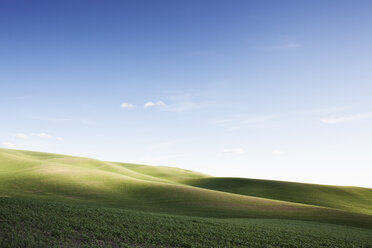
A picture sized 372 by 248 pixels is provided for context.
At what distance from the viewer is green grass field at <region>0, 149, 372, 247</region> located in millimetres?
15508

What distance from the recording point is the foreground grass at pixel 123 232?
14.1 metres

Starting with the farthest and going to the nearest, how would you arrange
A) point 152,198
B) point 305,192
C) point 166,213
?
point 305,192
point 152,198
point 166,213

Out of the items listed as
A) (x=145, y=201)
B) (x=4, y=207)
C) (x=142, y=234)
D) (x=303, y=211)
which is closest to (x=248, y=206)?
Answer: (x=303, y=211)

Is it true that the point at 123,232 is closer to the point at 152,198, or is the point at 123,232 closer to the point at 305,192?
the point at 152,198

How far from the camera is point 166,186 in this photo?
4691 centimetres

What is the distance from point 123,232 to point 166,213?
1441 centimetres

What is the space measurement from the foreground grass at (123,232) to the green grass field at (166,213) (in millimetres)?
55

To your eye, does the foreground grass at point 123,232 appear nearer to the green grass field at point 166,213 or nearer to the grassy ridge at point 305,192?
the green grass field at point 166,213

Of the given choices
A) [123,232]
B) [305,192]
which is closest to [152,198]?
[123,232]

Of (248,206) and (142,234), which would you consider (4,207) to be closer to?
(142,234)

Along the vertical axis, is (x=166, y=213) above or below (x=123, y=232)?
below

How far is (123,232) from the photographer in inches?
645

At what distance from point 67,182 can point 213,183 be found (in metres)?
43.9

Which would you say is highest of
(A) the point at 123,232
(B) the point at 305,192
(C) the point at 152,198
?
(B) the point at 305,192
